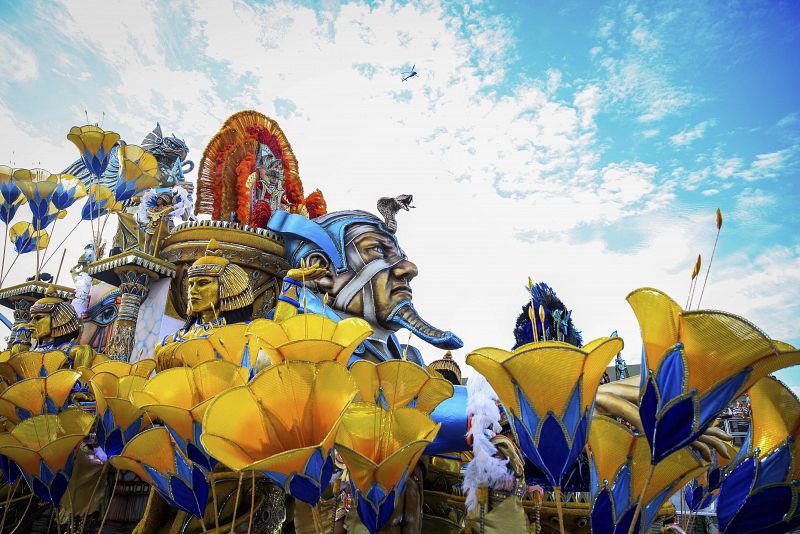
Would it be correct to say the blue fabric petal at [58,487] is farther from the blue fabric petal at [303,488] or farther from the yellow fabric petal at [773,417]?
the yellow fabric petal at [773,417]

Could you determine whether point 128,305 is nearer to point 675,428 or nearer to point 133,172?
point 133,172

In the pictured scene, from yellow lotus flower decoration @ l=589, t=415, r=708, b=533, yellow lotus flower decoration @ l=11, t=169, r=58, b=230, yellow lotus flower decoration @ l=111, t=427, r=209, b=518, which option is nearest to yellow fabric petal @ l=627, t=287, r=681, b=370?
yellow lotus flower decoration @ l=589, t=415, r=708, b=533

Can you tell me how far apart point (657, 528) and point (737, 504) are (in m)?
1.55

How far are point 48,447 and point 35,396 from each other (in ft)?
3.36

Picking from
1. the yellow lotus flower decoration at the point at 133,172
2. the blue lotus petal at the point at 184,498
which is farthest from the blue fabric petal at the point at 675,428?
the yellow lotus flower decoration at the point at 133,172

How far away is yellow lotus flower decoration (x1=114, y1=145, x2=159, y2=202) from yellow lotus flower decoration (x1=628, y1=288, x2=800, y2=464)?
23.7 feet

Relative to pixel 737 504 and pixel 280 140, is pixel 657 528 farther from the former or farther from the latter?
pixel 280 140

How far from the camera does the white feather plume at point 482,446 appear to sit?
3.42 meters

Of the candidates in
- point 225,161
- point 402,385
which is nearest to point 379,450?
point 402,385

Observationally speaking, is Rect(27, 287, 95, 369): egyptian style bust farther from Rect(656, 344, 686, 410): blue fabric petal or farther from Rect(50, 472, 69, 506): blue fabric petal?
Rect(656, 344, 686, 410): blue fabric petal

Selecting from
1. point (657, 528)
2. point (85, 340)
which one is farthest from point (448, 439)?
point (85, 340)

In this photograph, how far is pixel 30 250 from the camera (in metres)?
9.70

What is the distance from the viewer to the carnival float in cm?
261

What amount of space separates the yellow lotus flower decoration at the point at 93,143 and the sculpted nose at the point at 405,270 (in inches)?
190
